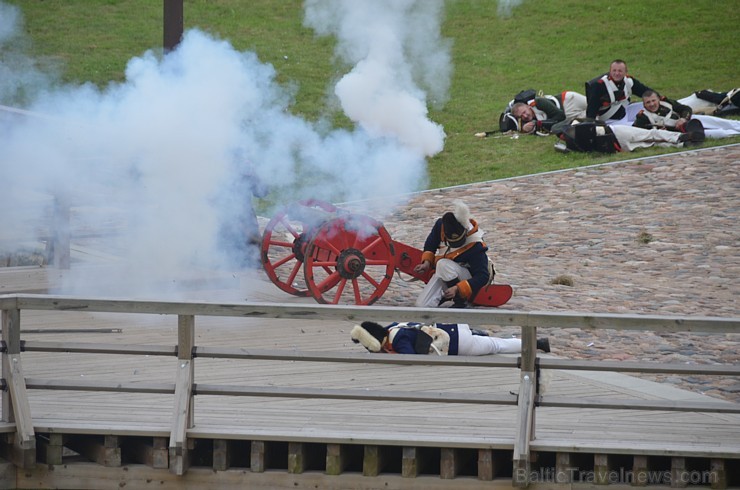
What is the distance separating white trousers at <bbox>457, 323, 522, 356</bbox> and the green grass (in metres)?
10.9

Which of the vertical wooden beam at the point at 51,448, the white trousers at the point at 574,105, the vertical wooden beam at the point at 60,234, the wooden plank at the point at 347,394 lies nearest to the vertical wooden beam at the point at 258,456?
the wooden plank at the point at 347,394

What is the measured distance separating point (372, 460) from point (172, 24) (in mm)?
6024

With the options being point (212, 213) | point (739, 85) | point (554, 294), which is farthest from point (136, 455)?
point (739, 85)

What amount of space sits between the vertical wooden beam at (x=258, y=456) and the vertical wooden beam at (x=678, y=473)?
2199 mm

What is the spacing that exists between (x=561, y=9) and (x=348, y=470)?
61.0 ft

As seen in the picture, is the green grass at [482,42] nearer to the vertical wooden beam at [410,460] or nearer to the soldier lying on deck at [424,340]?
the soldier lying on deck at [424,340]

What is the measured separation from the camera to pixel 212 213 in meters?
10.0

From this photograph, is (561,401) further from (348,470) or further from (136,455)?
(136,455)

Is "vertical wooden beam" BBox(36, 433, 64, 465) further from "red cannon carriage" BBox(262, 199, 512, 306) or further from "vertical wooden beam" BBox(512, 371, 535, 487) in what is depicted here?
"red cannon carriage" BBox(262, 199, 512, 306)

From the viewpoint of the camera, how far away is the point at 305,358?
19.6ft

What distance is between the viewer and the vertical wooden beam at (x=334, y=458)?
19.7 ft

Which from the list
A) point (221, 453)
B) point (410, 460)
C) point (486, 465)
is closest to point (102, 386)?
point (221, 453)

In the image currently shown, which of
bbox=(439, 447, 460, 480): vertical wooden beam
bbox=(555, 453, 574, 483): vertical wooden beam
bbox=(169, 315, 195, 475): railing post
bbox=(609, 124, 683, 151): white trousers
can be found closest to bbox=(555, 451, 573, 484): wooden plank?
bbox=(555, 453, 574, 483): vertical wooden beam

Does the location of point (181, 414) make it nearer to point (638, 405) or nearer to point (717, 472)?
point (638, 405)
